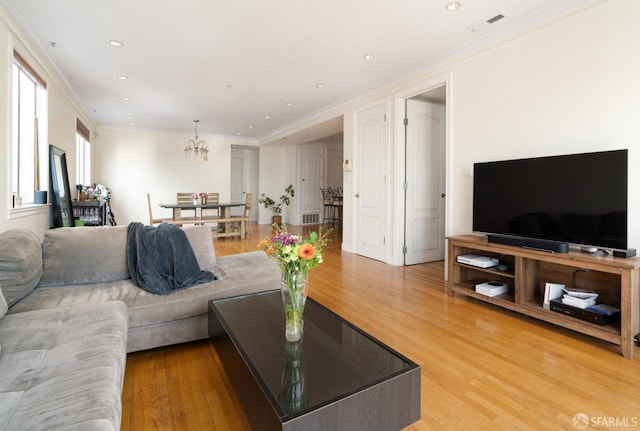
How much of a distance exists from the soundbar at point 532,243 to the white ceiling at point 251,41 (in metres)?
1.91

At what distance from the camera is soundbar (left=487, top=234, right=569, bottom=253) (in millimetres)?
2463

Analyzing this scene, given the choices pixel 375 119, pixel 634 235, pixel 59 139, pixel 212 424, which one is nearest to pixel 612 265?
pixel 634 235

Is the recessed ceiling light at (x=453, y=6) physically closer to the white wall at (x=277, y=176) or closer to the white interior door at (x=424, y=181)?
the white interior door at (x=424, y=181)

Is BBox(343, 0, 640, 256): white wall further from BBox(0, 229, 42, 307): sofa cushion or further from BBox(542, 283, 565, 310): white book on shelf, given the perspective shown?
BBox(0, 229, 42, 307): sofa cushion

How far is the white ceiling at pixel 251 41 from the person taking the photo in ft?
9.13

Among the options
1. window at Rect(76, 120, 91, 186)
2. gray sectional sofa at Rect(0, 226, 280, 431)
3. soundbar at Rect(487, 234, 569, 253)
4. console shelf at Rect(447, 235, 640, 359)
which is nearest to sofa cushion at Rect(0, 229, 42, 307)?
gray sectional sofa at Rect(0, 226, 280, 431)

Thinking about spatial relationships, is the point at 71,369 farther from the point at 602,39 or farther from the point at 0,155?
the point at 602,39

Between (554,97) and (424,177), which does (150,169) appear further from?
(554,97)

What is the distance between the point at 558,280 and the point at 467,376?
1.50 m

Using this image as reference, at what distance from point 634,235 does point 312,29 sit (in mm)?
3131

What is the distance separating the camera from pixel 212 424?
148cm

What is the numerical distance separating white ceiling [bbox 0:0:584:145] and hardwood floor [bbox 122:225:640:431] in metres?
2.60

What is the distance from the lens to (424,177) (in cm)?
469

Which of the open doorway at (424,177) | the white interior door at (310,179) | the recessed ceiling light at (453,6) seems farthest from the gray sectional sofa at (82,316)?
the white interior door at (310,179)
